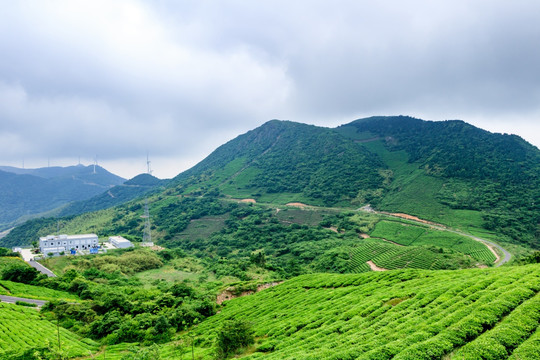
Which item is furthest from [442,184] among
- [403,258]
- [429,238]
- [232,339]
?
[232,339]

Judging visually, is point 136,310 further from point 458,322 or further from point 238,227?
point 238,227

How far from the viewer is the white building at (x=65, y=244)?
281 feet

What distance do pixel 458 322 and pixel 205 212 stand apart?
14097 centimetres

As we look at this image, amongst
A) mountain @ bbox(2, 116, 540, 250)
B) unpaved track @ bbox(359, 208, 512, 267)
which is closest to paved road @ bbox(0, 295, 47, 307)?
mountain @ bbox(2, 116, 540, 250)

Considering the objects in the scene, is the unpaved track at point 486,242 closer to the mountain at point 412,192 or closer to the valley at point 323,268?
the valley at point 323,268

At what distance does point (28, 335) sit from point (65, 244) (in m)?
68.3

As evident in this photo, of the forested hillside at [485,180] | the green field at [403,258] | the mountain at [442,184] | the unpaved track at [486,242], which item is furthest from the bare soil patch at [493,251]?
the forested hillside at [485,180]

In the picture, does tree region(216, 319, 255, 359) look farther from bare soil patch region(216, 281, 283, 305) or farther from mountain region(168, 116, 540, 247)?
mountain region(168, 116, 540, 247)

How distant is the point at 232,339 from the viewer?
84.1ft

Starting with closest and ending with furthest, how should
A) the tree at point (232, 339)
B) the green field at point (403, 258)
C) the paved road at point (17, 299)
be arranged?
the tree at point (232, 339), the paved road at point (17, 299), the green field at point (403, 258)

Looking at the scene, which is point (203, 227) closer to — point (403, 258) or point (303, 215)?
point (303, 215)

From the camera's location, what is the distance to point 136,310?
4044 cm

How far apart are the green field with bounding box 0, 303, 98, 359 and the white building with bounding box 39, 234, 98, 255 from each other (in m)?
56.5

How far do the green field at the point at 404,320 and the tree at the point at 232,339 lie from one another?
1590mm
